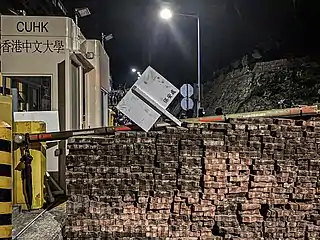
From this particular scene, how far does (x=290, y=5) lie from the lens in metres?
28.2

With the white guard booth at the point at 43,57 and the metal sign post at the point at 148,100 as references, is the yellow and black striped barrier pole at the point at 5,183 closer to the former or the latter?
the metal sign post at the point at 148,100

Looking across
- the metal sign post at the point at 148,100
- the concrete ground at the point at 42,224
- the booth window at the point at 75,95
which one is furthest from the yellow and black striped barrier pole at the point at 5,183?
the booth window at the point at 75,95

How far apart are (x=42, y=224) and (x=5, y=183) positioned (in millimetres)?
1518

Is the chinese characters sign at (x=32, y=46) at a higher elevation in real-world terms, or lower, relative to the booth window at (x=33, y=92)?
higher

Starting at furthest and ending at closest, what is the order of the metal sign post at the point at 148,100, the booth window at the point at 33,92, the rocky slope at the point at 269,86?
the rocky slope at the point at 269,86 < the booth window at the point at 33,92 < the metal sign post at the point at 148,100

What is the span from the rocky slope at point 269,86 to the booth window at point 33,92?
14.3 meters

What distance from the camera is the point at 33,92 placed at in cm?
941

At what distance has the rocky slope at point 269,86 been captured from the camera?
23.9 meters

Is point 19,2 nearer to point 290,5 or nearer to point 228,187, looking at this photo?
point 228,187

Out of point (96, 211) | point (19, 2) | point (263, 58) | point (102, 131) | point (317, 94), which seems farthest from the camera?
point (263, 58)

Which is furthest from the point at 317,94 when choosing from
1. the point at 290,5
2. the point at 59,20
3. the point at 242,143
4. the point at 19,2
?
the point at 242,143

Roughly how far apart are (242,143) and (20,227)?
2.77 meters

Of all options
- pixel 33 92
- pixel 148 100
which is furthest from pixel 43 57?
pixel 148 100

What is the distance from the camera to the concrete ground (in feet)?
17.2
